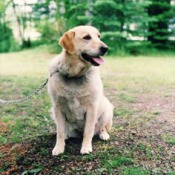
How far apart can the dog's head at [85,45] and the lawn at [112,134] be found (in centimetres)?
114

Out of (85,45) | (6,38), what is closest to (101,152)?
(85,45)

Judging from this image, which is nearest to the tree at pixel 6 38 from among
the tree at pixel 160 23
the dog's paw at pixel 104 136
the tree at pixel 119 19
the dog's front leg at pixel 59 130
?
the tree at pixel 119 19

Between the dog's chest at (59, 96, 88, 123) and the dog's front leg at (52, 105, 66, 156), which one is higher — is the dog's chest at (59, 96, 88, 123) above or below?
above

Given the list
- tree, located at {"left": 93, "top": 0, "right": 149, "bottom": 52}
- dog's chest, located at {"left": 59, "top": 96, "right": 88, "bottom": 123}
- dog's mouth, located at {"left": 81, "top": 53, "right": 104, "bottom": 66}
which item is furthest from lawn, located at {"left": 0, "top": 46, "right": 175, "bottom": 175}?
tree, located at {"left": 93, "top": 0, "right": 149, "bottom": 52}

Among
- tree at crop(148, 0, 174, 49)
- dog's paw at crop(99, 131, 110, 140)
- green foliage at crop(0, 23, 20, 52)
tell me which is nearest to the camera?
dog's paw at crop(99, 131, 110, 140)

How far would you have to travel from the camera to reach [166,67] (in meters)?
13.0

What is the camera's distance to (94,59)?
436 cm

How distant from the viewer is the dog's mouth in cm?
433

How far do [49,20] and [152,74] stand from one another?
10.7m

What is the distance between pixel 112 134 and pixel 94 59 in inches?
54.5

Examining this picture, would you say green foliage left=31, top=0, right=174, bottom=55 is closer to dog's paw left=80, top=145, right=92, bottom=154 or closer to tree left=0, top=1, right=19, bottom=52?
tree left=0, top=1, right=19, bottom=52

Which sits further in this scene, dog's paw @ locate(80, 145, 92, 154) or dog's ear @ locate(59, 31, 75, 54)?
dog's paw @ locate(80, 145, 92, 154)

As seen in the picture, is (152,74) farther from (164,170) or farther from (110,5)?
(164,170)

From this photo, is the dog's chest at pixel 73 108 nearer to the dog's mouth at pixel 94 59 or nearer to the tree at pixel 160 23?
the dog's mouth at pixel 94 59
